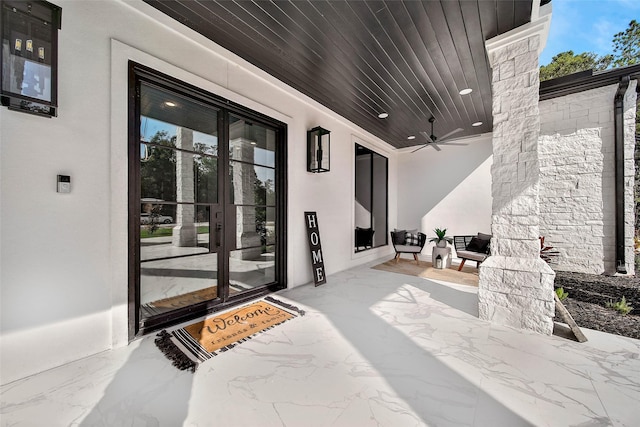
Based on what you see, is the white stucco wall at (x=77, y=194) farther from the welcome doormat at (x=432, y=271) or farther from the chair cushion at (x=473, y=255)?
the chair cushion at (x=473, y=255)

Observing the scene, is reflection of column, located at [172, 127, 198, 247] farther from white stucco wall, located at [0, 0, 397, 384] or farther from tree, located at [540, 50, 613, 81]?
tree, located at [540, 50, 613, 81]

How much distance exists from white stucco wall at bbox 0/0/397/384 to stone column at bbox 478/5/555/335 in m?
3.34

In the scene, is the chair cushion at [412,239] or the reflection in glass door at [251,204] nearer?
the reflection in glass door at [251,204]

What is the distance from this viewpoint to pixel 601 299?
331 centimetres

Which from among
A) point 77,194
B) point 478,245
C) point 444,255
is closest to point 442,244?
point 444,255

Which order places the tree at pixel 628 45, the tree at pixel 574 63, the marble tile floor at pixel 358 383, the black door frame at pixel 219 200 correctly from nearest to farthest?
1. the marble tile floor at pixel 358 383
2. the black door frame at pixel 219 200
3. the tree at pixel 628 45
4. the tree at pixel 574 63

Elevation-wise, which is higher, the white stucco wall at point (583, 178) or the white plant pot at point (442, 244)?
the white stucco wall at point (583, 178)

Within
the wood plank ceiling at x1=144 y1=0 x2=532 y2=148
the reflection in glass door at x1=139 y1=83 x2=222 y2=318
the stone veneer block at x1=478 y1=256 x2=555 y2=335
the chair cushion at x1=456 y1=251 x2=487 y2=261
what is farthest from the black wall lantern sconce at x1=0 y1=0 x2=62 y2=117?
the chair cushion at x1=456 y1=251 x2=487 y2=261

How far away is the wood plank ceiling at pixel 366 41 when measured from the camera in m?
2.23

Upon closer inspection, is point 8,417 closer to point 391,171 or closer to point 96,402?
point 96,402

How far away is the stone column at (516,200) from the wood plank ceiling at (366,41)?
341 mm

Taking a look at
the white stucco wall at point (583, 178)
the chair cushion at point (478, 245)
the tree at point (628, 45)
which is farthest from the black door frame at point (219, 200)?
the tree at point (628, 45)

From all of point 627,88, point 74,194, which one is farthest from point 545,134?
point 74,194

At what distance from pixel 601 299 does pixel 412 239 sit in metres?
3.16
